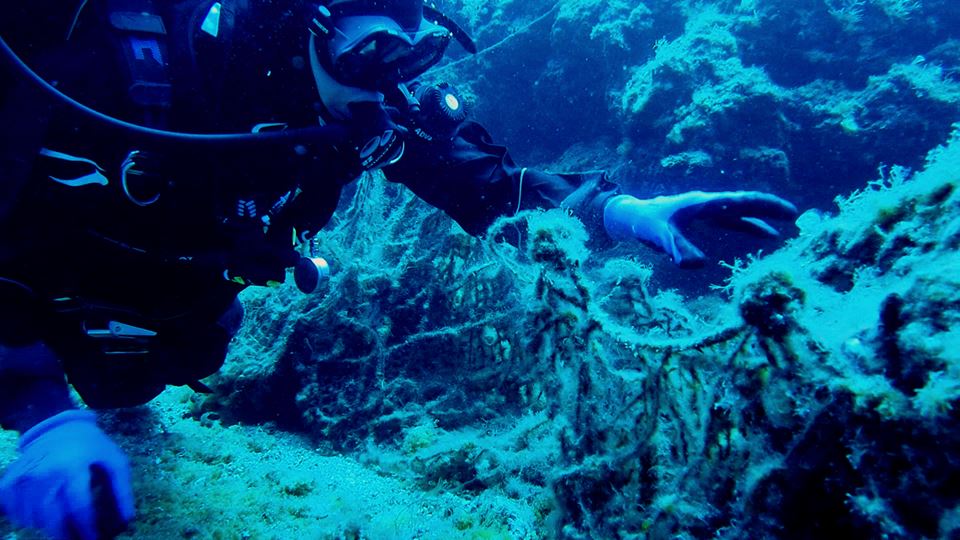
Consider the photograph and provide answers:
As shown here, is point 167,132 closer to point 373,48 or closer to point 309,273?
point 373,48

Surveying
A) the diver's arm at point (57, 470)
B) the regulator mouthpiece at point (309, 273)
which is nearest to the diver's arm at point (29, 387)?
the diver's arm at point (57, 470)

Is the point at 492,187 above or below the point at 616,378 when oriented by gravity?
above

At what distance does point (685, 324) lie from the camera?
7.41 ft

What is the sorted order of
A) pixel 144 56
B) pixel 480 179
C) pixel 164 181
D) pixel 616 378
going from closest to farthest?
pixel 616 378 < pixel 144 56 < pixel 164 181 < pixel 480 179

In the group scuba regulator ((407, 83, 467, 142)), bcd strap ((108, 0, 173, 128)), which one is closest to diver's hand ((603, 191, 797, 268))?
scuba regulator ((407, 83, 467, 142))

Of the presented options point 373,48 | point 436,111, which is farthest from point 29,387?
point 436,111

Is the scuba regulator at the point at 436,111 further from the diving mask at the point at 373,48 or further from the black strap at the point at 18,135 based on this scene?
the black strap at the point at 18,135

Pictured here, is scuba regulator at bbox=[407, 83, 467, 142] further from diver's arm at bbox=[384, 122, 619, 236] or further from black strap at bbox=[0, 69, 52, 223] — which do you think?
black strap at bbox=[0, 69, 52, 223]

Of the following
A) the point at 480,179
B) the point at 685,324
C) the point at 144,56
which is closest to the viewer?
Answer: the point at 144,56

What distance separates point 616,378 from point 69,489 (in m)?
1.81

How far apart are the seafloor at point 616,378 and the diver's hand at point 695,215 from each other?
183mm

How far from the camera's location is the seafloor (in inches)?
40.8

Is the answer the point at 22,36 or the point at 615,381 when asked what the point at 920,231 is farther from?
the point at 22,36

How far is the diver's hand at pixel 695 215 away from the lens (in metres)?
1.89
